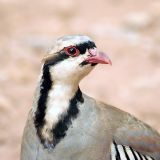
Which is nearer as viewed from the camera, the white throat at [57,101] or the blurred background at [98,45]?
the white throat at [57,101]

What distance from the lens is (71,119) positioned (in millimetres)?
3660

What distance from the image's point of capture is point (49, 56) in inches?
141

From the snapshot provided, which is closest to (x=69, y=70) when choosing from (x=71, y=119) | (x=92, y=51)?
(x=92, y=51)

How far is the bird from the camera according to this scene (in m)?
3.55

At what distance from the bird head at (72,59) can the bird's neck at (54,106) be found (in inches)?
1.6

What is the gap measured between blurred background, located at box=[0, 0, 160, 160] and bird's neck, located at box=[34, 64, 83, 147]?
4.79ft

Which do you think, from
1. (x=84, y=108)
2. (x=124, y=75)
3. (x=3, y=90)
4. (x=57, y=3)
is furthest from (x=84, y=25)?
(x=84, y=108)

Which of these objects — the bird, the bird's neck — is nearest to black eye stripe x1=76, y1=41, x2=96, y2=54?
the bird

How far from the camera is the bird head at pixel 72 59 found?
3521mm

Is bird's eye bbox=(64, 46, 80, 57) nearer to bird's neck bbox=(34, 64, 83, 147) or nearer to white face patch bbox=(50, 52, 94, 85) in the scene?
white face patch bbox=(50, 52, 94, 85)

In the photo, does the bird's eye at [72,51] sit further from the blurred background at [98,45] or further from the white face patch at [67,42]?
the blurred background at [98,45]

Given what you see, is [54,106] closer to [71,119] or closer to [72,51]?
[71,119]

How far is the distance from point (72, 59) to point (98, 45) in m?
3.32

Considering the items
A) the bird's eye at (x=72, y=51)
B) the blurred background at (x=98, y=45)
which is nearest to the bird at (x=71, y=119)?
the bird's eye at (x=72, y=51)
